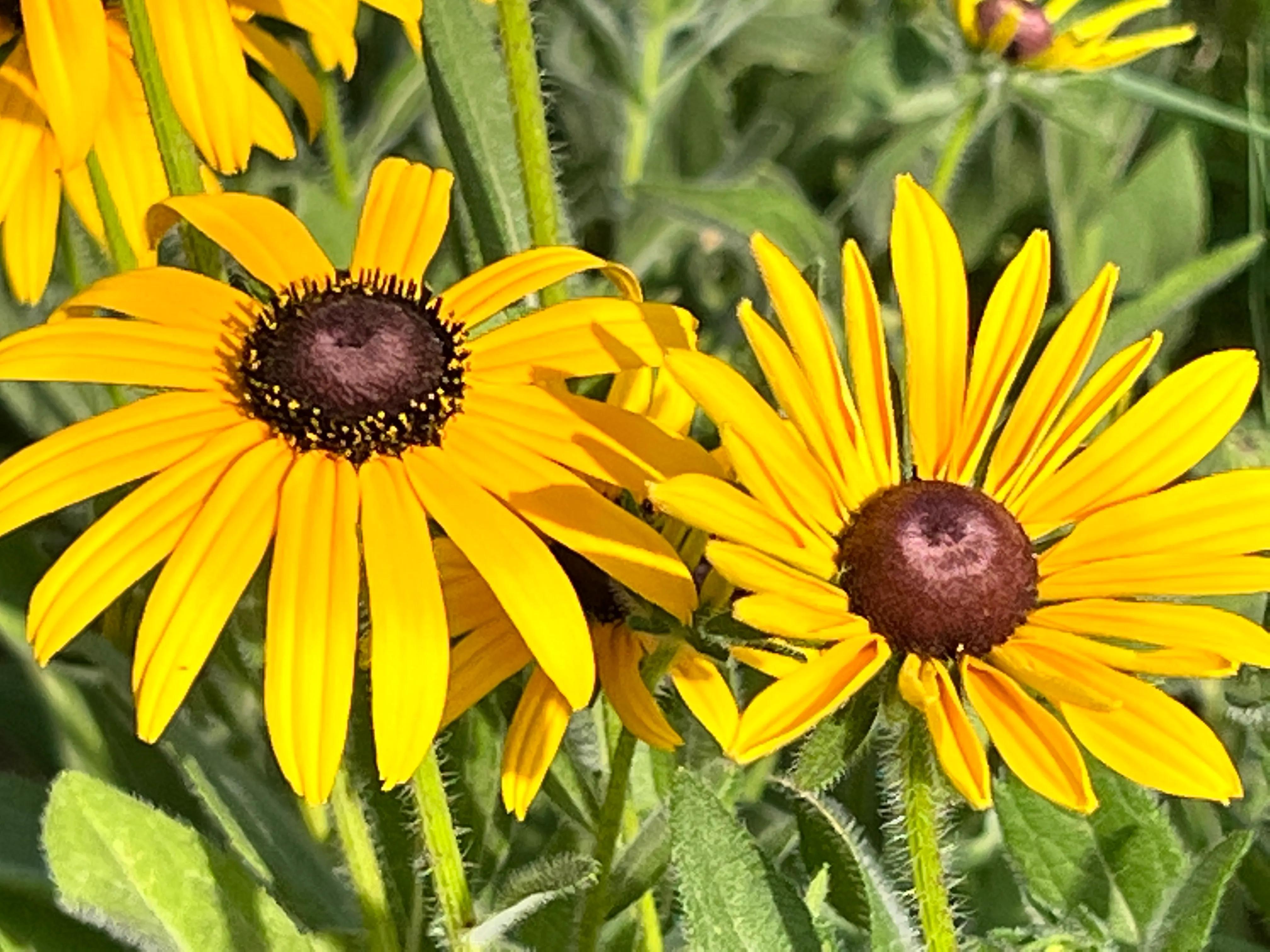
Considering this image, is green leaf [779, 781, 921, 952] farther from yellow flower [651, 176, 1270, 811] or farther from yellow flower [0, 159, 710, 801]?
yellow flower [0, 159, 710, 801]

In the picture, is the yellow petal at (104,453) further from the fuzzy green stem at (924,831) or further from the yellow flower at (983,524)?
the fuzzy green stem at (924,831)

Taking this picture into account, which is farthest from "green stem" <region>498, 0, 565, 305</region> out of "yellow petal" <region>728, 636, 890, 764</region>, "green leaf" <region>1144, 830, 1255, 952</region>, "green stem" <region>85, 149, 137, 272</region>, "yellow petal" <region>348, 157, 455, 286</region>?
"green leaf" <region>1144, 830, 1255, 952</region>

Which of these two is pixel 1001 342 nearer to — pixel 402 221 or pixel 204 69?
pixel 402 221

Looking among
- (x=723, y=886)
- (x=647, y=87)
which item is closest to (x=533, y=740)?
(x=723, y=886)

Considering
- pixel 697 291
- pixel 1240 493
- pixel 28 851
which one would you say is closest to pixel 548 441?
pixel 1240 493

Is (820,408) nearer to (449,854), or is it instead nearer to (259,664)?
(449,854)
